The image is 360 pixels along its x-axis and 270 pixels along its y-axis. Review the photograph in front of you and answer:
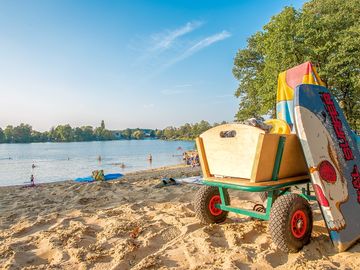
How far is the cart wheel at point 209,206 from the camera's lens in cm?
415

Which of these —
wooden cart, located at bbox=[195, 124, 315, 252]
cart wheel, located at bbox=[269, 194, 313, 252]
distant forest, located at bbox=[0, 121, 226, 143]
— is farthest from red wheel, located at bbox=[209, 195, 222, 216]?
distant forest, located at bbox=[0, 121, 226, 143]

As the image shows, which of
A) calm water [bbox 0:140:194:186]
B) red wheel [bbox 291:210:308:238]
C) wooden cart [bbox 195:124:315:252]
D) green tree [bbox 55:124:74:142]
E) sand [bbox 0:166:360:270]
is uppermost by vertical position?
green tree [bbox 55:124:74:142]

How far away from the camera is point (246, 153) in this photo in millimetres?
3430

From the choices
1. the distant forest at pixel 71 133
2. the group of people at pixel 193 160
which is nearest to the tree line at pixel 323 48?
the group of people at pixel 193 160

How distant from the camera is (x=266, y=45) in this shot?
21812 mm

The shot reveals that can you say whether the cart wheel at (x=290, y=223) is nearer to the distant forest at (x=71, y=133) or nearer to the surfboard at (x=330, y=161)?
the surfboard at (x=330, y=161)

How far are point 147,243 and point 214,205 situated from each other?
1249 millimetres

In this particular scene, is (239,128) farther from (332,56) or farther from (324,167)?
(332,56)

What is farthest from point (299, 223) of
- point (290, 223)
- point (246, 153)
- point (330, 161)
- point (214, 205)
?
point (214, 205)

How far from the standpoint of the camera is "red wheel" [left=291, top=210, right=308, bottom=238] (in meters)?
3.25

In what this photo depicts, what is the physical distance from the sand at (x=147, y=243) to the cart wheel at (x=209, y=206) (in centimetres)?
→ 13

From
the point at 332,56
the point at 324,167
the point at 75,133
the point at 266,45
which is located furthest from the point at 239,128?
the point at 75,133

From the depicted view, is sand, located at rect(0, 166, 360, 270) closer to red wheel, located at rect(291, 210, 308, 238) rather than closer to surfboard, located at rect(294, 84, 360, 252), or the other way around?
red wheel, located at rect(291, 210, 308, 238)

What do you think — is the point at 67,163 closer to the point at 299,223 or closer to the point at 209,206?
the point at 209,206
